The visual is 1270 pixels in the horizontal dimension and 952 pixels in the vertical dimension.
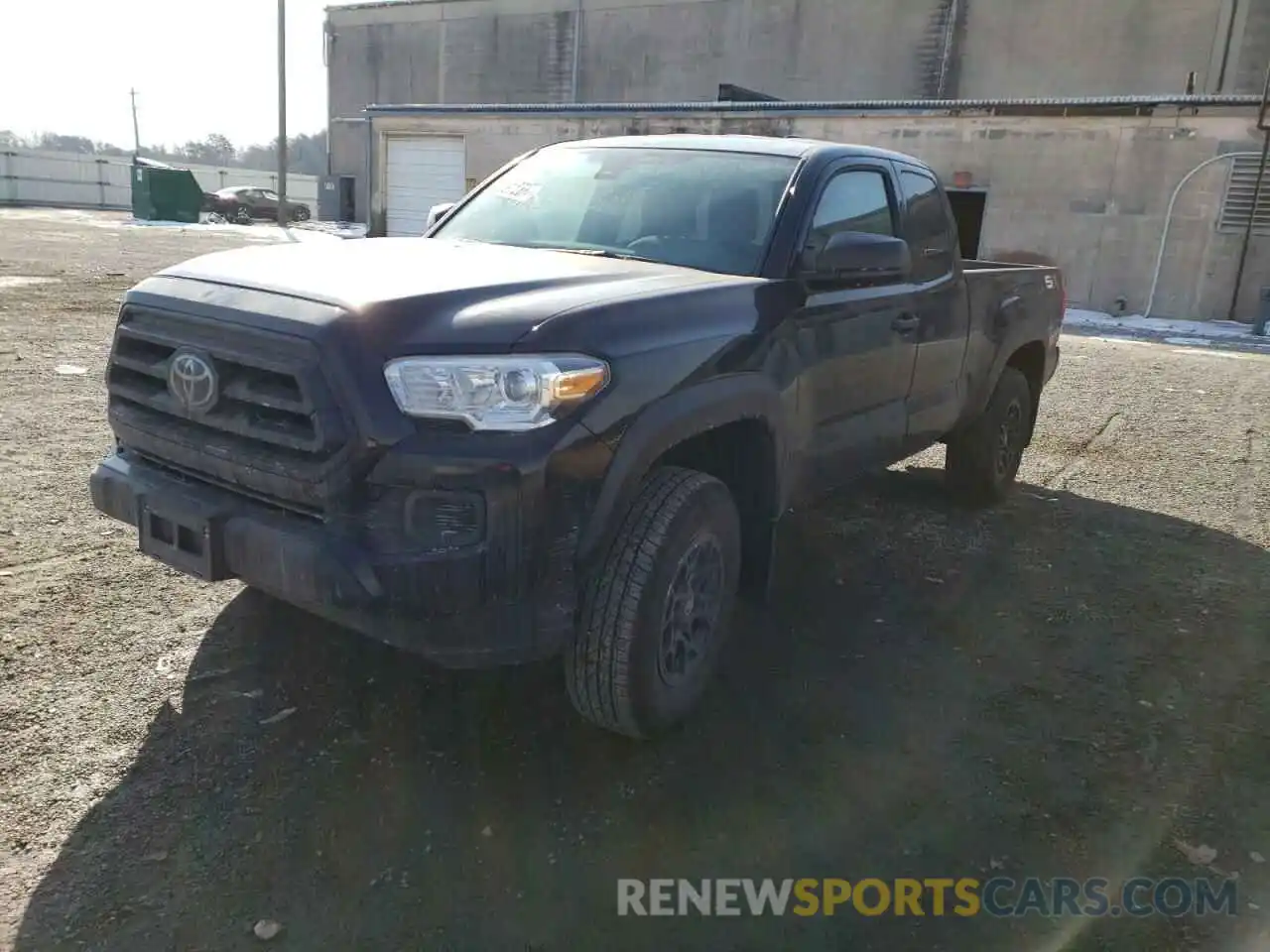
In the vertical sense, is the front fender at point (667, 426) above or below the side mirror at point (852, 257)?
below

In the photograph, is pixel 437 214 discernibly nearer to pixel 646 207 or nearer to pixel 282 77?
pixel 646 207

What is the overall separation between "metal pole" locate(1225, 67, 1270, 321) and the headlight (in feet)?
61.4

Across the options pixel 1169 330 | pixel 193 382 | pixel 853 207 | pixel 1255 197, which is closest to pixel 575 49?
pixel 1255 197

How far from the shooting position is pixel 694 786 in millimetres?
2889

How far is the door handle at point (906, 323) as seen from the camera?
4.11 meters

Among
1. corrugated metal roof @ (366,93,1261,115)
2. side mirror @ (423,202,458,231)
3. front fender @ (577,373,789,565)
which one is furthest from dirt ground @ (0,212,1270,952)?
corrugated metal roof @ (366,93,1261,115)

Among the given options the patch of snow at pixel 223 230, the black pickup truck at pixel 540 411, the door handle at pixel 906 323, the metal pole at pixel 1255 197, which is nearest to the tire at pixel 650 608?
the black pickup truck at pixel 540 411

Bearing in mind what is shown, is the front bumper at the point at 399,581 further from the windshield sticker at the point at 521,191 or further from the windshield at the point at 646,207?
the windshield sticker at the point at 521,191

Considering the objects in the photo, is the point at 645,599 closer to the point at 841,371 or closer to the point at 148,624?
the point at 841,371

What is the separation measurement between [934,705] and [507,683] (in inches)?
59.5

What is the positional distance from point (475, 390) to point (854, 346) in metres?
1.86

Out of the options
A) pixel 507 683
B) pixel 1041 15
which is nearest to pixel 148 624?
pixel 507 683

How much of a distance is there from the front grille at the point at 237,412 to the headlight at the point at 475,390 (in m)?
0.19

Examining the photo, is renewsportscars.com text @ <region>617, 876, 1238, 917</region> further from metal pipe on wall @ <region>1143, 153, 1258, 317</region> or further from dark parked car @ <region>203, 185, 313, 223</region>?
dark parked car @ <region>203, 185, 313, 223</region>
